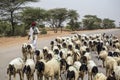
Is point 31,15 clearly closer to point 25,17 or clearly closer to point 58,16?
point 25,17

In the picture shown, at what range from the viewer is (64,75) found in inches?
531

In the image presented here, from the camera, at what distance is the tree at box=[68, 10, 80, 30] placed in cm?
5894

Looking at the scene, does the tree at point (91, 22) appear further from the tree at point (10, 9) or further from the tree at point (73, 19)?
the tree at point (10, 9)

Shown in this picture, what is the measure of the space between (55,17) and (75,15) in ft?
14.9

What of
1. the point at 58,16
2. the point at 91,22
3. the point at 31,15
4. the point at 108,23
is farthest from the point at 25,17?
the point at 108,23

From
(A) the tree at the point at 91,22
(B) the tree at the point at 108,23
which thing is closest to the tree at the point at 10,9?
(A) the tree at the point at 91,22

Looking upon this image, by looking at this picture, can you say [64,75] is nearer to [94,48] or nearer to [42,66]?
[42,66]

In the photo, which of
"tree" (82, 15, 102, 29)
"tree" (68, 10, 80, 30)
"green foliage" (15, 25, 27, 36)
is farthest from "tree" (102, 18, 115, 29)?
"green foliage" (15, 25, 27, 36)

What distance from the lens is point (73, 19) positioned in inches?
2398

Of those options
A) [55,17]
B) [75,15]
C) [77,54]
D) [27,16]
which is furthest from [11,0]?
[77,54]

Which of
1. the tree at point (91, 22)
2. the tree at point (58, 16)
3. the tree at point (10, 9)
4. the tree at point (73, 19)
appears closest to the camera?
the tree at point (10, 9)

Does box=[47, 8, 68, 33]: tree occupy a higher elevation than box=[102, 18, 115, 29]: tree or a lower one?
higher

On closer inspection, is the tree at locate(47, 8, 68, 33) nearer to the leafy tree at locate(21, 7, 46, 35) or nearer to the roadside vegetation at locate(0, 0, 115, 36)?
the roadside vegetation at locate(0, 0, 115, 36)

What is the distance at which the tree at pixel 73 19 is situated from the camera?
193 ft
